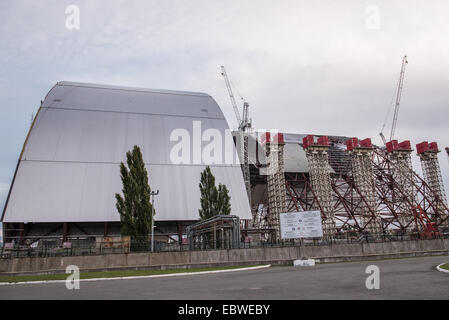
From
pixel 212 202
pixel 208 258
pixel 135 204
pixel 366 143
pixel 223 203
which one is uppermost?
pixel 366 143

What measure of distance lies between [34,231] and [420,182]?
279 feet

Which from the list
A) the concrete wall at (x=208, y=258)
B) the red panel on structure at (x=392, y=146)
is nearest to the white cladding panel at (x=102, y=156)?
the concrete wall at (x=208, y=258)

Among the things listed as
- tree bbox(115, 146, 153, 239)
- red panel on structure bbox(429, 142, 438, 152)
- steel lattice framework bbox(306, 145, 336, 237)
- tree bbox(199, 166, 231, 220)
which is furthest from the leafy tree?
red panel on structure bbox(429, 142, 438, 152)

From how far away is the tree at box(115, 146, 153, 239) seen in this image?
35812mm

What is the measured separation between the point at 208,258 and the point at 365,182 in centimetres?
5358

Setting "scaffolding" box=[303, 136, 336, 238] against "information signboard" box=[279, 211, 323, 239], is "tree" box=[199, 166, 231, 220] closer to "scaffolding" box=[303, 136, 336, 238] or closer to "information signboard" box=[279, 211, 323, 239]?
"information signboard" box=[279, 211, 323, 239]

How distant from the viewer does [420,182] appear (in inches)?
3430

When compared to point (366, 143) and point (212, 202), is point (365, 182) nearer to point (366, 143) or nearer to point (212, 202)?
point (366, 143)

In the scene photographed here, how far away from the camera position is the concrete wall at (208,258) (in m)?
29.5

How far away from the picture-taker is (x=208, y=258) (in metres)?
33.5

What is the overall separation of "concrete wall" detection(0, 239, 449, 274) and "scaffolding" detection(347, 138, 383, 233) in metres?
30.0

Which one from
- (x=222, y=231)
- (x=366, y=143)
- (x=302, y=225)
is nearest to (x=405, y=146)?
(x=366, y=143)

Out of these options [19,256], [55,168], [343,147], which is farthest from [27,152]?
[343,147]
